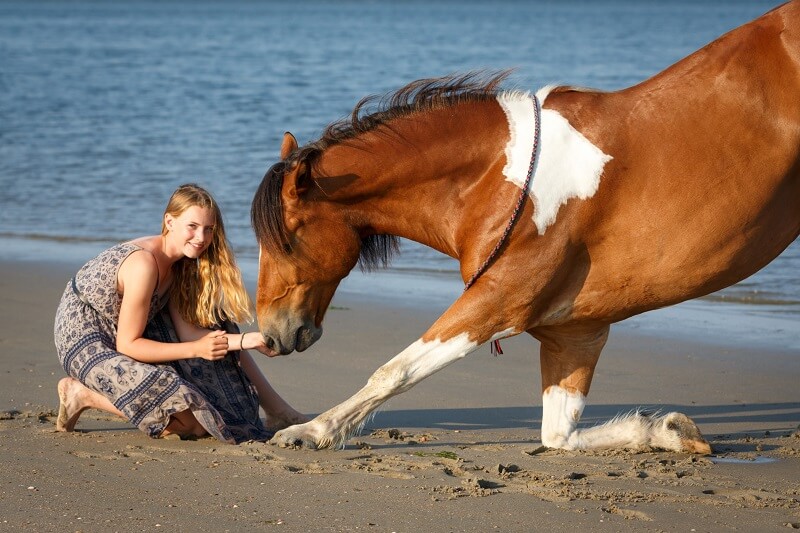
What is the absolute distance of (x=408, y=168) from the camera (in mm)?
4320

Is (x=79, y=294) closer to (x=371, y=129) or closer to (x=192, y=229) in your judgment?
(x=192, y=229)

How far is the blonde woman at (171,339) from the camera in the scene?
179 inches

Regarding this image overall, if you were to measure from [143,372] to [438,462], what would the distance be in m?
1.28

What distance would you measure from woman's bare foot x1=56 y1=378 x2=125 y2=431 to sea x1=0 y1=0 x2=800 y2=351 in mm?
1664

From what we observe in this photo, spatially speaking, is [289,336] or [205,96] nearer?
[289,336]

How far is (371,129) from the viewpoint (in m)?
4.40

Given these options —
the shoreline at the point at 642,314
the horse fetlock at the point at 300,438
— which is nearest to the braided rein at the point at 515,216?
the horse fetlock at the point at 300,438

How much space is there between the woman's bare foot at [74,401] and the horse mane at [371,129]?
39.7 inches

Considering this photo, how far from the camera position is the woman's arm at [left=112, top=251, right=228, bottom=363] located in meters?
4.55

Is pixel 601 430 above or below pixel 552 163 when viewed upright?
below

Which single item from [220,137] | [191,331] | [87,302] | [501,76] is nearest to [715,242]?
[501,76]

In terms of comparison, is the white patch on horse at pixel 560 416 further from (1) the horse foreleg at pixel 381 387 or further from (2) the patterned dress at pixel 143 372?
(2) the patterned dress at pixel 143 372

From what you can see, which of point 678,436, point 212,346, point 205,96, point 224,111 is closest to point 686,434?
point 678,436

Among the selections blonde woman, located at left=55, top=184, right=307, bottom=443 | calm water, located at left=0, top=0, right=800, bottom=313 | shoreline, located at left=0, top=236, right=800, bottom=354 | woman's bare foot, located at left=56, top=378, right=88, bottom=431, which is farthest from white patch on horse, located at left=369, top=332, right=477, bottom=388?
shoreline, located at left=0, top=236, right=800, bottom=354
